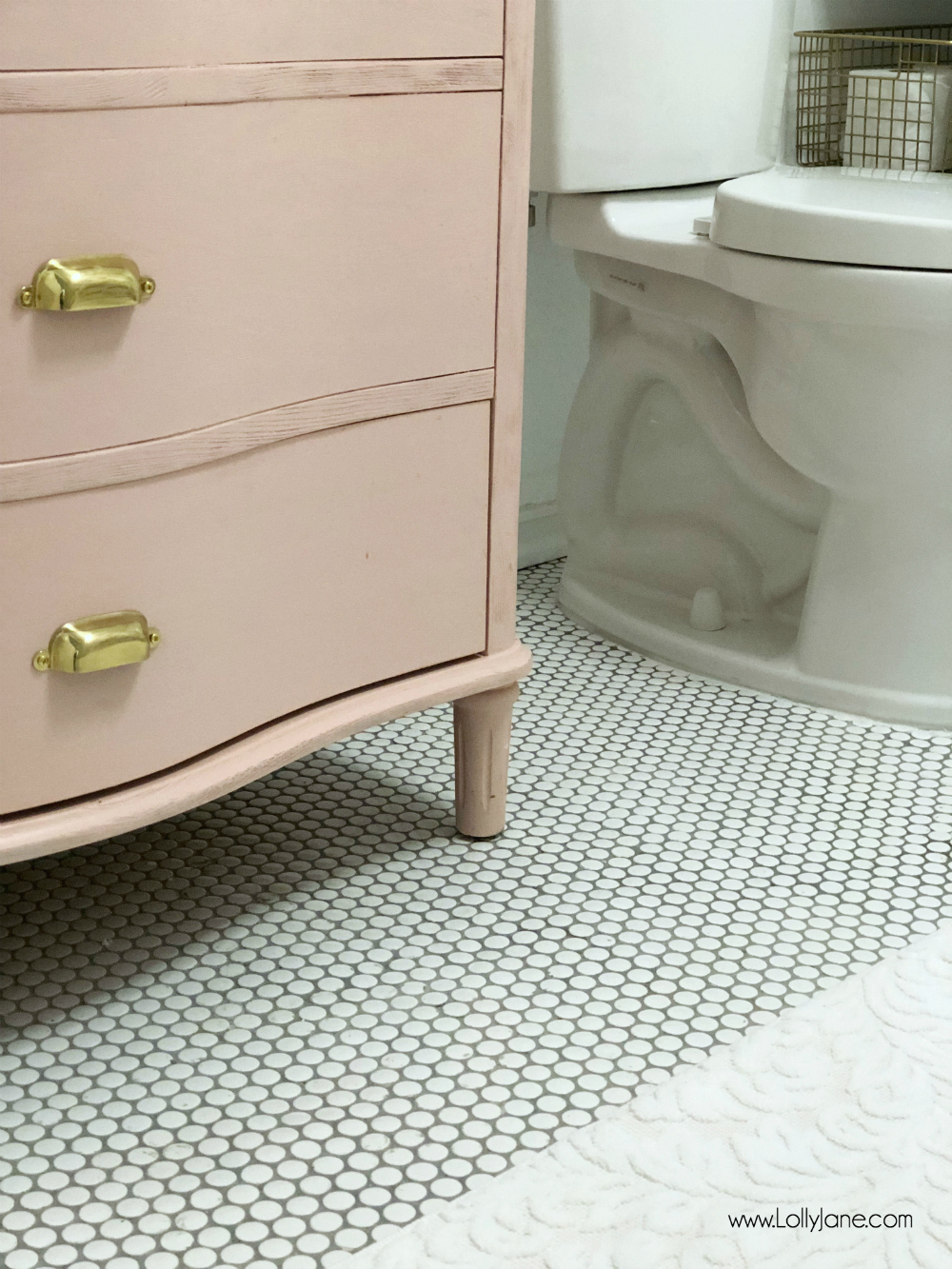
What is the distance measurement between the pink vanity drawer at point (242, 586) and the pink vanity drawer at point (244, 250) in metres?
0.04

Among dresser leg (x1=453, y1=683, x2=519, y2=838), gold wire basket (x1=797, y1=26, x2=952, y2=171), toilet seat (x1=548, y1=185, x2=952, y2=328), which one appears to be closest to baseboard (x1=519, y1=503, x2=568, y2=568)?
toilet seat (x1=548, y1=185, x2=952, y2=328)

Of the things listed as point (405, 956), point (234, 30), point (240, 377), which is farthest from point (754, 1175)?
point (234, 30)

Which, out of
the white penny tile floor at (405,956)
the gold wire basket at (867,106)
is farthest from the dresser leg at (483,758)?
the gold wire basket at (867,106)

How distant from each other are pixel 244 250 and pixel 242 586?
0.65 feet

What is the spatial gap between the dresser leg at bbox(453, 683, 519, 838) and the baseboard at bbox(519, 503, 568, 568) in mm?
622

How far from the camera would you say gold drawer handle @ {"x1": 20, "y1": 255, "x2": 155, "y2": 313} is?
2.62 ft

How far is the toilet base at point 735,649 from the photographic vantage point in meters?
A: 1.43

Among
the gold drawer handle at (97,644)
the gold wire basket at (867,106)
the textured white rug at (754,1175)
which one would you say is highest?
the gold wire basket at (867,106)

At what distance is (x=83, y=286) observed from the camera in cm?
80

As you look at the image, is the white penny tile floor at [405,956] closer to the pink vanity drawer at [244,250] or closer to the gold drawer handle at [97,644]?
the gold drawer handle at [97,644]

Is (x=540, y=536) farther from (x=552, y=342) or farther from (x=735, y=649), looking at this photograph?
(x=735, y=649)

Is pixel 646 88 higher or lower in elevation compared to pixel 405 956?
higher

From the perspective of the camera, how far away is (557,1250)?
0.79 m

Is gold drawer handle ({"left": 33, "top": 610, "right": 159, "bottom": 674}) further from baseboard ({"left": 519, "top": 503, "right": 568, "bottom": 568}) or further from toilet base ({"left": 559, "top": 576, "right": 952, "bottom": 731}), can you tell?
baseboard ({"left": 519, "top": 503, "right": 568, "bottom": 568})
